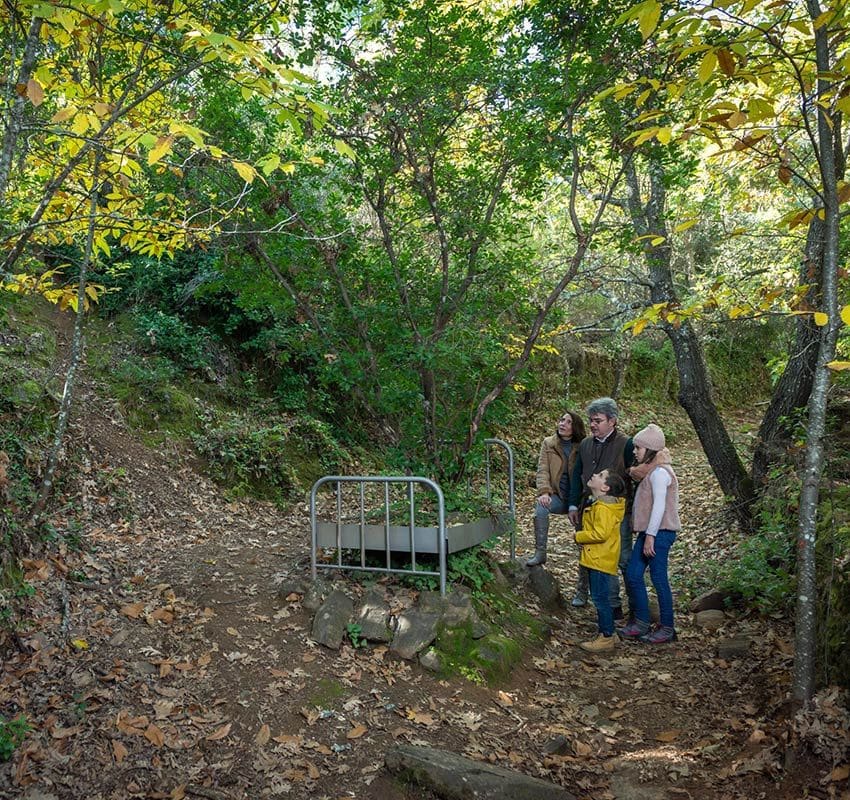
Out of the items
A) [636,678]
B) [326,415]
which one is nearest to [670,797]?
[636,678]

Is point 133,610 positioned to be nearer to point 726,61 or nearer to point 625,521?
point 625,521

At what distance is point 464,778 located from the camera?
11.3 ft

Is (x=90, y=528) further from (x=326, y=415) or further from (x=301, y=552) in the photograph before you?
(x=326, y=415)

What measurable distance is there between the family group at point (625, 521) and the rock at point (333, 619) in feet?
6.64

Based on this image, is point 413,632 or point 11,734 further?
point 413,632

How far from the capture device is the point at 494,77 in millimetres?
6004

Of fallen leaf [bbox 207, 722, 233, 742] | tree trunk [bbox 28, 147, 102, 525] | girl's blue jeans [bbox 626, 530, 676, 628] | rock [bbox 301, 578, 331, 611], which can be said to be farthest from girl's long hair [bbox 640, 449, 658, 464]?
tree trunk [bbox 28, 147, 102, 525]

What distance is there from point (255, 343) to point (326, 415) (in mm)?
1937

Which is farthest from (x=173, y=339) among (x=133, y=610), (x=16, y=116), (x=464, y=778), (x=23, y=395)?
(x=464, y=778)

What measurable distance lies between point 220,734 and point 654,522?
12.1ft

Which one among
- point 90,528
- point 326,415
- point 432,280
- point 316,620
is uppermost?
point 432,280

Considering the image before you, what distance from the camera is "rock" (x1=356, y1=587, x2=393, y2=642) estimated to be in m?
5.14

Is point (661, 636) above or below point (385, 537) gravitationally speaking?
below

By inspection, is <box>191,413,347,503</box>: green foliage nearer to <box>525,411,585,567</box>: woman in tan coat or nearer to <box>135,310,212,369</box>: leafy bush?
<box>135,310,212,369</box>: leafy bush
